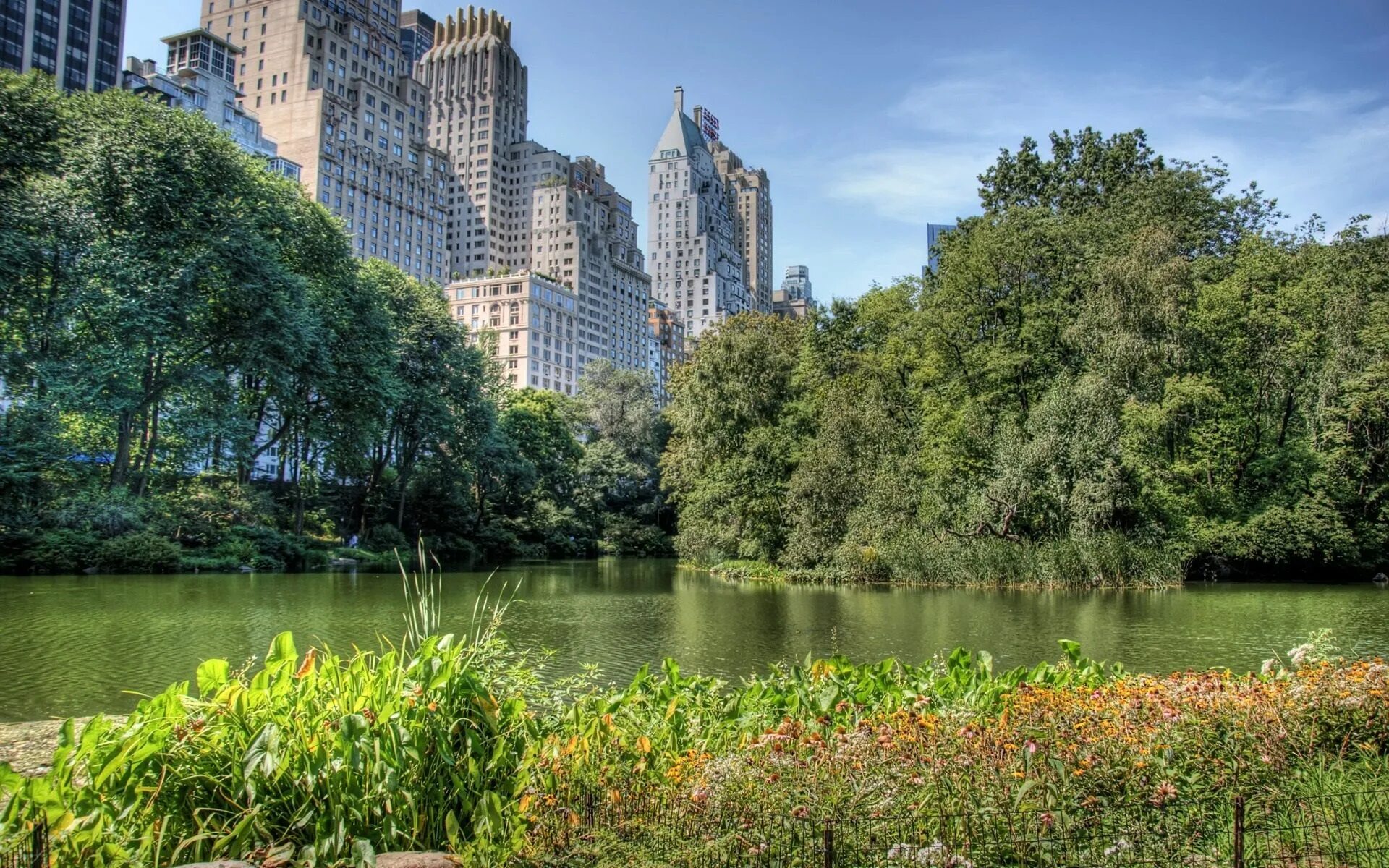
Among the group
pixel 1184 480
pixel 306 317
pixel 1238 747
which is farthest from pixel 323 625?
pixel 1184 480

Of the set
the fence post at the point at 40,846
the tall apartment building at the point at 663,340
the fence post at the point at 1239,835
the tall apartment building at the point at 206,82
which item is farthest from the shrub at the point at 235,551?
the tall apartment building at the point at 663,340

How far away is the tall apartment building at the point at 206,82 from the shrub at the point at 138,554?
57.0 metres

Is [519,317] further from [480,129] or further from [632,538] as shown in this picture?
[632,538]

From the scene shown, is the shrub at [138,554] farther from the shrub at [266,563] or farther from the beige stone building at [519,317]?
the beige stone building at [519,317]

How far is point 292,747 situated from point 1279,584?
122ft

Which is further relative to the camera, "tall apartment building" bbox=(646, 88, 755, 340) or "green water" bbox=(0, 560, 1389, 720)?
"tall apartment building" bbox=(646, 88, 755, 340)

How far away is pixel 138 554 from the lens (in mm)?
31469

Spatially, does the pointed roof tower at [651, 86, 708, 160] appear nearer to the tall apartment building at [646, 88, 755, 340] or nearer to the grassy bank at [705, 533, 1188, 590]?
the tall apartment building at [646, 88, 755, 340]

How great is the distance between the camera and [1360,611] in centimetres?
2195

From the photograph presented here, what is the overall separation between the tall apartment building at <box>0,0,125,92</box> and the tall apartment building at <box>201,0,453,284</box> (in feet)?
81.2

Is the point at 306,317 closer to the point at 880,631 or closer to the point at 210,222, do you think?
the point at 210,222

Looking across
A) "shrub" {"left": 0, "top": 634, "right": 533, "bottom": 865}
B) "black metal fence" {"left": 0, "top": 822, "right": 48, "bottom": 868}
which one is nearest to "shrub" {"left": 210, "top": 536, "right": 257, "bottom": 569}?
"shrub" {"left": 0, "top": 634, "right": 533, "bottom": 865}

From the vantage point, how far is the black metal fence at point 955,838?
13.2 feet

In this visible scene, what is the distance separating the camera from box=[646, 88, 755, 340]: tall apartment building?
19112 centimetres
